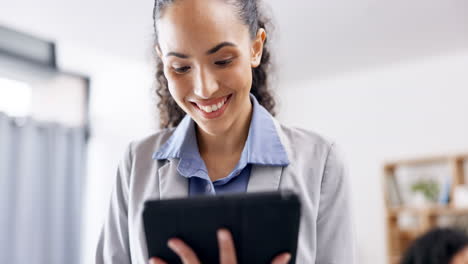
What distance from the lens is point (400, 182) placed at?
4613 mm

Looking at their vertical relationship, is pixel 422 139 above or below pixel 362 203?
above

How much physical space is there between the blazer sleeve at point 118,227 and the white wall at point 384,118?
3.65 m

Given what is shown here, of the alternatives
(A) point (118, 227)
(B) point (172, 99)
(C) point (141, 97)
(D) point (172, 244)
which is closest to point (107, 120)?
(C) point (141, 97)

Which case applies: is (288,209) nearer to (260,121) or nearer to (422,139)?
(260,121)

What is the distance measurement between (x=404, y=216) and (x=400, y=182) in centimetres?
31

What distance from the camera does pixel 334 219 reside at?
105 cm

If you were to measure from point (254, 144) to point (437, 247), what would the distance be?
23.2 inches

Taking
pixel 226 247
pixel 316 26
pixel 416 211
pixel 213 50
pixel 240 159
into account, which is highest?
pixel 316 26

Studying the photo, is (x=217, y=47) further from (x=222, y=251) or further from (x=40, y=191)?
(x=40, y=191)

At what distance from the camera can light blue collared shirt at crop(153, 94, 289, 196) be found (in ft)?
3.46

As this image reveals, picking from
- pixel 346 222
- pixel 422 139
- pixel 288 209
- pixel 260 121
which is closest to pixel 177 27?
pixel 260 121

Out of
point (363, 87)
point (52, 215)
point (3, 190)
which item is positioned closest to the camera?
point (3, 190)

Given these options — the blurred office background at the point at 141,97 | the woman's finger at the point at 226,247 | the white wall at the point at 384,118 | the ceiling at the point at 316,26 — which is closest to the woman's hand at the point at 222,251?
the woman's finger at the point at 226,247

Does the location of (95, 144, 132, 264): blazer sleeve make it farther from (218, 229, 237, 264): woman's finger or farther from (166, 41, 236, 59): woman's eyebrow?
(218, 229, 237, 264): woman's finger
